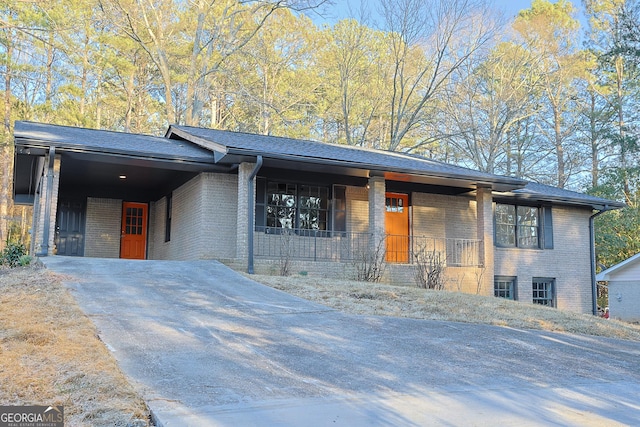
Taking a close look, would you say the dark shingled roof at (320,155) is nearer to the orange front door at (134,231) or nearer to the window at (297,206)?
the window at (297,206)

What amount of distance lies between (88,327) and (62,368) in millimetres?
1627

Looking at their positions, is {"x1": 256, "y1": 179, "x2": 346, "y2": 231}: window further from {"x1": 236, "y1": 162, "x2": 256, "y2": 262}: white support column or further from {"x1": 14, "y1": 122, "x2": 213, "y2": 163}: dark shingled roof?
{"x1": 14, "y1": 122, "x2": 213, "y2": 163}: dark shingled roof

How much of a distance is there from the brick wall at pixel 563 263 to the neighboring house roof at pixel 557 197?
459 mm

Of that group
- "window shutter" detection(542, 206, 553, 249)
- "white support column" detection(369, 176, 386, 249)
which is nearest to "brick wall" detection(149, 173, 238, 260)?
"white support column" detection(369, 176, 386, 249)

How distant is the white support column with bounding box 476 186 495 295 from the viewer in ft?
56.3

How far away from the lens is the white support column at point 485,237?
1716 cm

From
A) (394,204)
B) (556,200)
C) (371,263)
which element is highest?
(556,200)

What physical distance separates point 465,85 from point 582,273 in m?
12.8

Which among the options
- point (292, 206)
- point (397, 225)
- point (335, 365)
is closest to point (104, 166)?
point (292, 206)

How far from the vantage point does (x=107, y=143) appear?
14.1 meters

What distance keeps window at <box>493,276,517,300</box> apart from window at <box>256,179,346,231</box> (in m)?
5.59

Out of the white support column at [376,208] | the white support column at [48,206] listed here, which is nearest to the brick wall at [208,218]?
the white support column at [48,206]

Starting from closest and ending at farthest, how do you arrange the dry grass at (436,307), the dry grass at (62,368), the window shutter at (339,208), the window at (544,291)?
1. the dry grass at (62,368)
2. the dry grass at (436,307)
3. the window shutter at (339,208)
4. the window at (544,291)

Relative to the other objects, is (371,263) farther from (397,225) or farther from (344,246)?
(397,225)
